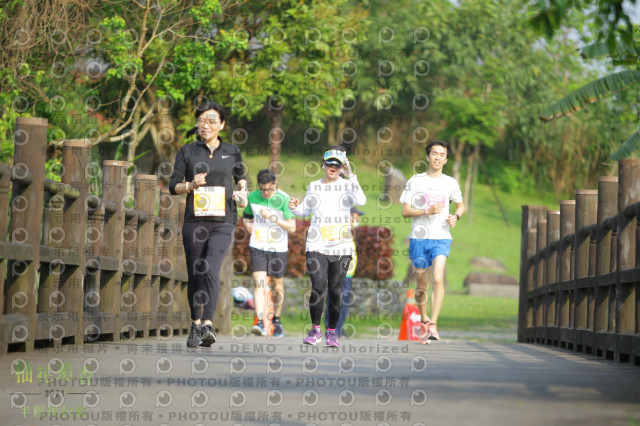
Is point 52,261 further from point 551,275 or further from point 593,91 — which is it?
point 593,91

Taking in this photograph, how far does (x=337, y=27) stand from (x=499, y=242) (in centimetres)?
2687

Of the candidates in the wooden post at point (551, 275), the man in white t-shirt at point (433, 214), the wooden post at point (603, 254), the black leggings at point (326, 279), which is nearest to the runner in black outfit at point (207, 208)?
the black leggings at point (326, 279)

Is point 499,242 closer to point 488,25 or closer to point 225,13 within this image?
point 488,25

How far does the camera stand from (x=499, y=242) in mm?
47750

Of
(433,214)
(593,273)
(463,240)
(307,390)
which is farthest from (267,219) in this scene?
(463,240)

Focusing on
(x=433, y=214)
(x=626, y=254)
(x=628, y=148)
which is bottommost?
(x=626, y=254)

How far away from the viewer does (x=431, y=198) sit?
447 inches

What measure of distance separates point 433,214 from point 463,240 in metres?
36.2

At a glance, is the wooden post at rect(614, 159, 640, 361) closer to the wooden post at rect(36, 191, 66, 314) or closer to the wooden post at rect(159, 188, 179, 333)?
the wooden post at rect(36, 191, 66, 314)

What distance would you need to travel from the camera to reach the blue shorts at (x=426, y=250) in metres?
11.4

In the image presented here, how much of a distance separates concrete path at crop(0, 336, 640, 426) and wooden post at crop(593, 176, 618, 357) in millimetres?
971

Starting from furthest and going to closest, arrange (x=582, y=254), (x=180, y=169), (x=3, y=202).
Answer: (x=582, y=254), (x=180, y=169), (x=3, y=202)

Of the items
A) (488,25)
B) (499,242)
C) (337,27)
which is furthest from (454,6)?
(337,27)

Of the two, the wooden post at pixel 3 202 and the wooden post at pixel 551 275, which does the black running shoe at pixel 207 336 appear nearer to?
the wooden post at pixel 3 202
